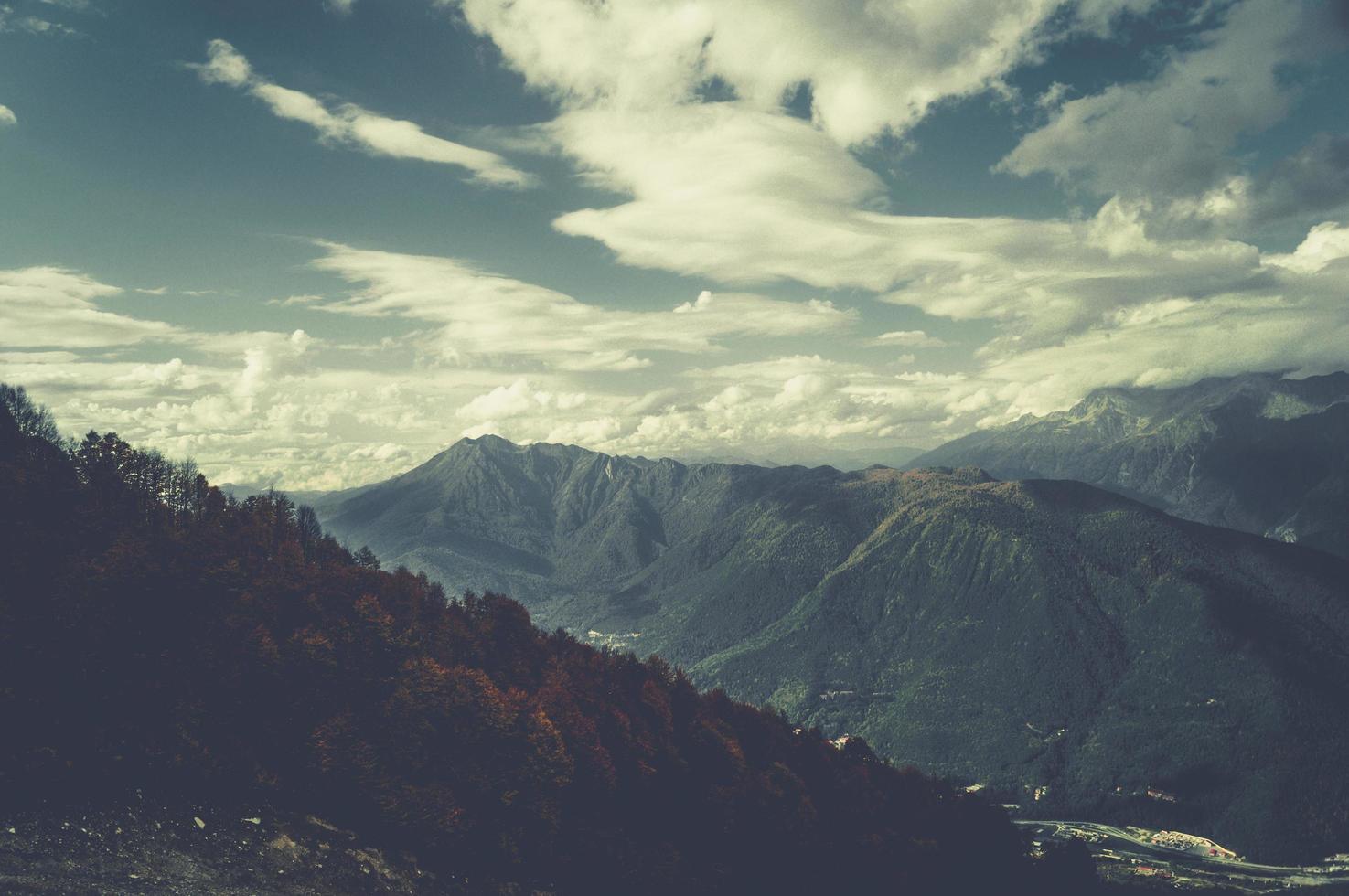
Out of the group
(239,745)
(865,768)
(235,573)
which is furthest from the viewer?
(865,768)

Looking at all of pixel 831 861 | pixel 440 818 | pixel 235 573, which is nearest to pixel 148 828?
pixel 440 818

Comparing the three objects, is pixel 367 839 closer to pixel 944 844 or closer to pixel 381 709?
pixel 381 709

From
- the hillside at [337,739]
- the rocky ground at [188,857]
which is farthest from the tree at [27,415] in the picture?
the rocky ground at [188,857]

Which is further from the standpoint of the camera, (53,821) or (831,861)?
(831,861)

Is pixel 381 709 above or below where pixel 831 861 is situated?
above

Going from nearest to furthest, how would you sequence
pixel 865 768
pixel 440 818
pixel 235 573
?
pixel 440 818, pixel 235 573, pixel 865 768

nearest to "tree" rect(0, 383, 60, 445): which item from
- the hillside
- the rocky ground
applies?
the hillside

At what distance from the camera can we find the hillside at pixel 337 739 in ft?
190

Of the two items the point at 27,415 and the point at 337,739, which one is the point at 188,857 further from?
the point at 27,415

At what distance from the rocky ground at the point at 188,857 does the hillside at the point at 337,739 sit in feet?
0.83

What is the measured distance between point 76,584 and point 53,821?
108ft

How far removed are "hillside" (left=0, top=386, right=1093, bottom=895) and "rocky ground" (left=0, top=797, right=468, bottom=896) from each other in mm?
252

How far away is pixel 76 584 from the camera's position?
75000 mm

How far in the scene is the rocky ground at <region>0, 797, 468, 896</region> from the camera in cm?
4697
